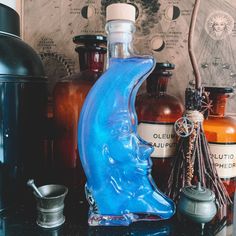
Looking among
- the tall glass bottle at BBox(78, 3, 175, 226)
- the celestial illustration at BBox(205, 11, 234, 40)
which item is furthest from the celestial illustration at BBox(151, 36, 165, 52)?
the tall glass bottle at BBox(78, 3, 175, 226)

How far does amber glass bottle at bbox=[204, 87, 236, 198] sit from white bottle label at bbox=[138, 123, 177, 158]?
0.24 ft

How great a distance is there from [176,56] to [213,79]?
0.34 feet

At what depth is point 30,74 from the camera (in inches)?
17.3

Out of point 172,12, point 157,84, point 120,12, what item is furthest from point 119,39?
point 172,12

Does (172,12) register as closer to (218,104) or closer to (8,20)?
(218,104)

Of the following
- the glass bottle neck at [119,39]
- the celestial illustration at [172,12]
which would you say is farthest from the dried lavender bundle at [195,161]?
the celestial illustration at [172,12]

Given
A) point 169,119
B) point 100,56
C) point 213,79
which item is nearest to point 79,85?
point 100,56

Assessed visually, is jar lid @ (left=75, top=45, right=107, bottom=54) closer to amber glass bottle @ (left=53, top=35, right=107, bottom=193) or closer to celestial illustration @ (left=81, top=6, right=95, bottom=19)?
amber glass bottle @ (left=53, top=35, right=107, bottom=193)

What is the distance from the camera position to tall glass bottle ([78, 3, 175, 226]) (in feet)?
1.23

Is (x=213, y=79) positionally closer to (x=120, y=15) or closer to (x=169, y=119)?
(x=169, y=119)

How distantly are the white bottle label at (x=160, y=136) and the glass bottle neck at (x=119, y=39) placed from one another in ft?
0.51

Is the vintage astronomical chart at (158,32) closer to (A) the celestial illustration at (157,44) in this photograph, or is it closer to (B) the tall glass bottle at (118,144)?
(A) the celestial illustration at (157,44)

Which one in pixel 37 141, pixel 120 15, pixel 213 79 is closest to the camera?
pixel 120 15

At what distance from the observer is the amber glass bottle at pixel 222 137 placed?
0.46m
